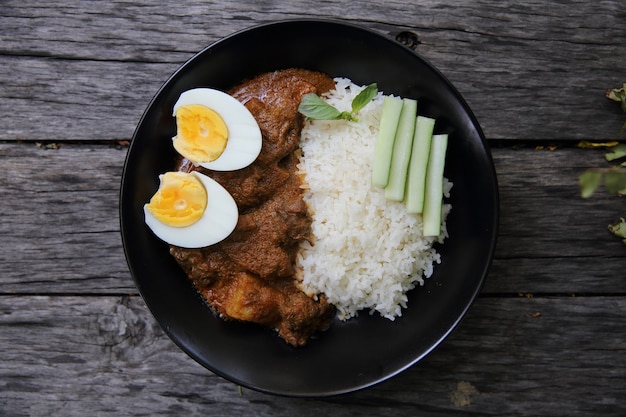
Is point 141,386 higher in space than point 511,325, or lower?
lower

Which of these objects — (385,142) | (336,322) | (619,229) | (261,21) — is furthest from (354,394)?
(261,21)

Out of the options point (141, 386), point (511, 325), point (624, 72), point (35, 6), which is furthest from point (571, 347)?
point (35, 6)

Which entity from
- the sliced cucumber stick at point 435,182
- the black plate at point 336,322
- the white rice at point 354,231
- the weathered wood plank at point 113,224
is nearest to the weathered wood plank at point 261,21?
the weathered wood plank at point 113,224

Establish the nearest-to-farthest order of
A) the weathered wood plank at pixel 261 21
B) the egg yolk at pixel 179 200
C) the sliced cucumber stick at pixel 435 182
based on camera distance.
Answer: the egg yolk at pixel 179 200 → the sliced cucumber stick at pixel 435 182 → the weathered wood plank at pixel 261 21

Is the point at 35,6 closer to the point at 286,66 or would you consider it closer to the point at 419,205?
the point at 286,66

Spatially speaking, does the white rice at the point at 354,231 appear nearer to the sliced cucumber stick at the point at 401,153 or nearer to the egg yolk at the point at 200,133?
the sliced cucumber stick at the point at 401,153

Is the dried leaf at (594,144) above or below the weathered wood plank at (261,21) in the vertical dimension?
below

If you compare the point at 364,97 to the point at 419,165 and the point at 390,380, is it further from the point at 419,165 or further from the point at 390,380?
the point at 390,380
